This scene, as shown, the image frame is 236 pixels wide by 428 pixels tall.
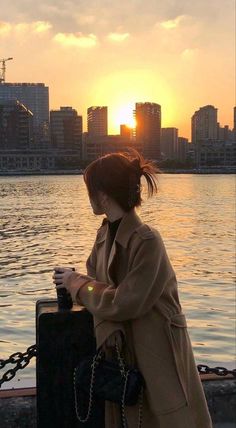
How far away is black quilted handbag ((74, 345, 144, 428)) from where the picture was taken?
2.46 meters

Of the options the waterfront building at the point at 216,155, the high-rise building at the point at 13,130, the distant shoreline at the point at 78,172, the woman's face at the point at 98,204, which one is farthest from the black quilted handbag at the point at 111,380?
the high-rise building at the point at 13,130

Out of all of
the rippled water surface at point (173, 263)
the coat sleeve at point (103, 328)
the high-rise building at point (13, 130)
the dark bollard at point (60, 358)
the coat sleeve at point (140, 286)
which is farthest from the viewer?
the high-rise building at point (13, 130)

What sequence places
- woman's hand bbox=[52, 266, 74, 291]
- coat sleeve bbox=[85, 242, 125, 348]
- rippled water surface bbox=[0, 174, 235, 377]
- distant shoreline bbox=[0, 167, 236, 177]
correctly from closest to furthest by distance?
coat sleeve bbox=[85, 242, 125, 348], woman's hand bbox=[52, 266, 74, 291], rippled water surface bbox=[0, 174, 235, 377], distant shoreline bbox=[0, 167, 236, 177]

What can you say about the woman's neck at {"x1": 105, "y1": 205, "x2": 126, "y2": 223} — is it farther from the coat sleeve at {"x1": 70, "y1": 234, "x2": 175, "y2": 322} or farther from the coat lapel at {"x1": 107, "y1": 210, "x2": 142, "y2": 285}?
the coat sleeve at {"x1": 70, "y1": 234, "x2": 175, "y2": 322}

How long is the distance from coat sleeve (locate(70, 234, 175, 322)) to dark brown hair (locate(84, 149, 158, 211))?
0.63 feet

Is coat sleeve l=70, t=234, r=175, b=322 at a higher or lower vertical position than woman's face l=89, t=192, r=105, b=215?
lower

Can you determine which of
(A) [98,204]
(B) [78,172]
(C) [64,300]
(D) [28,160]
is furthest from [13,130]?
(A) [98,204]

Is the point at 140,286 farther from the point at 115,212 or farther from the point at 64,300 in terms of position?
the point at 64,300

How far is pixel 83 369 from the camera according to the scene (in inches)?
103

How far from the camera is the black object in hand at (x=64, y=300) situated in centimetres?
278

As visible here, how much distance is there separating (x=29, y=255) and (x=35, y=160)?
168486mm

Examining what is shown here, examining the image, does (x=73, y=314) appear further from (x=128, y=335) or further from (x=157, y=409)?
(x=157, y=409)

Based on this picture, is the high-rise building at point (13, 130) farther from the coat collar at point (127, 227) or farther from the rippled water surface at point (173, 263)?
the coat collar at point (127, 227)

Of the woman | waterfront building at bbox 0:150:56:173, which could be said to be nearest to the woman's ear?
the woman
